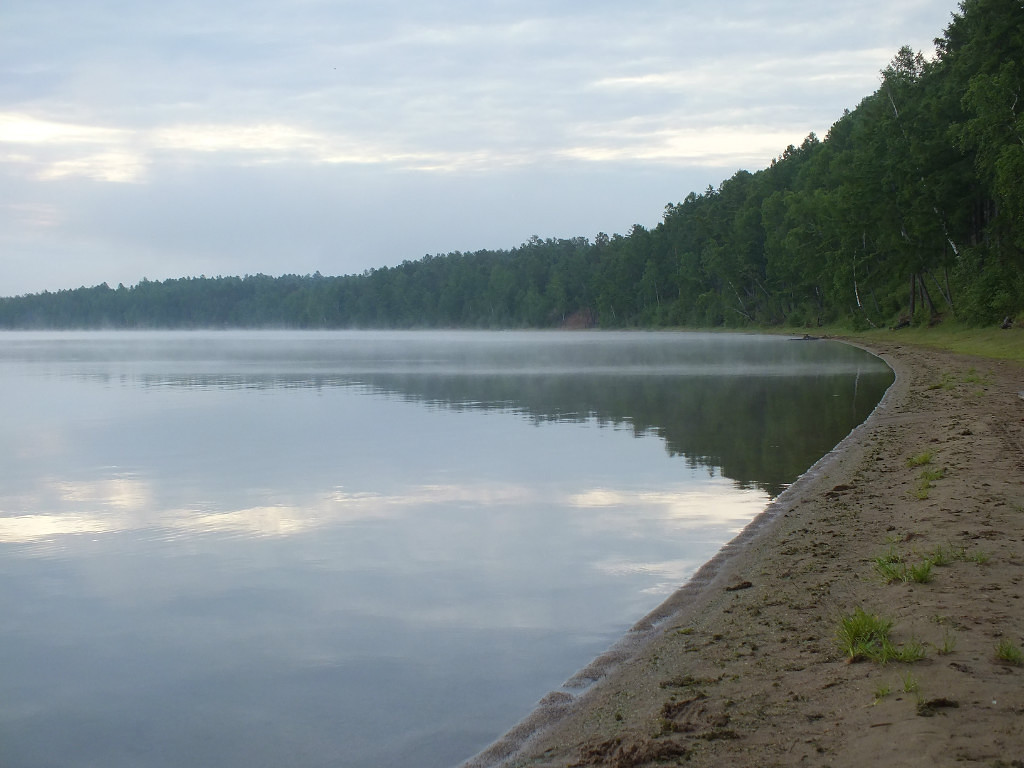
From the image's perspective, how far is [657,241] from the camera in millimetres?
145500

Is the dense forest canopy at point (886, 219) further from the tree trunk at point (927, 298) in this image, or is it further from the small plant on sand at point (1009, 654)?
the small plant on sand at point (1009, 654)

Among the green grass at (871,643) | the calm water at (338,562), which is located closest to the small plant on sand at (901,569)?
the green grass at (871,643)

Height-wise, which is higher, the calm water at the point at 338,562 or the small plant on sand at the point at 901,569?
the small plant on sand at the point at 901,569

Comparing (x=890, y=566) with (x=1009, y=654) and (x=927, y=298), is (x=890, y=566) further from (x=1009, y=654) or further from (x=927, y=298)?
(x=927, y=298)

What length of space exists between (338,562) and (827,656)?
534 centimetres

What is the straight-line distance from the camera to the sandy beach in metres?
4.94

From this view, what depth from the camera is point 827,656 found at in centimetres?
624

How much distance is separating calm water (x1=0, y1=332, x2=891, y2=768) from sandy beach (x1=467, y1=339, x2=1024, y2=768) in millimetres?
547

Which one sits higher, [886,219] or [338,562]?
[886,219]

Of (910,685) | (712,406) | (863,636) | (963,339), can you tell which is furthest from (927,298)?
(910,685)

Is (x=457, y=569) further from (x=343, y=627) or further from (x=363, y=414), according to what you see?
(x=363, y=414)

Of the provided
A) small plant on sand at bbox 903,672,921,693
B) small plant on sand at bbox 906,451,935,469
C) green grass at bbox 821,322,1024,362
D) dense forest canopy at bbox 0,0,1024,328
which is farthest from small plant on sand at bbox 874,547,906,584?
dense forest canopy at bbox 0,0,1024,328

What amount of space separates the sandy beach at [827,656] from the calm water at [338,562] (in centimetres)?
55

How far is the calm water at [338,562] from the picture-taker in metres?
6.25
